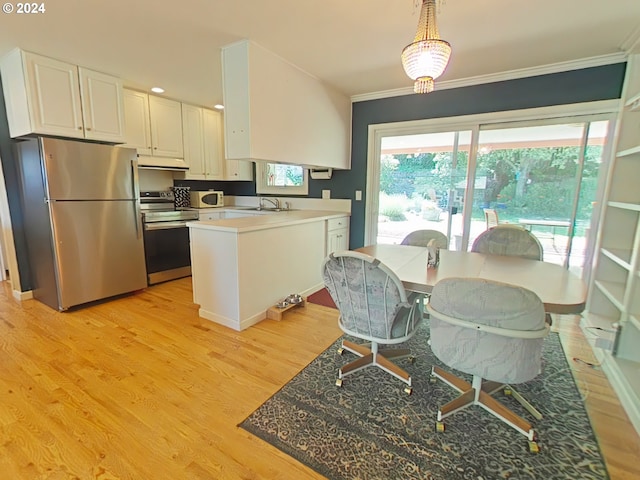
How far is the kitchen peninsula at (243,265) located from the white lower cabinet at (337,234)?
592 millimetres

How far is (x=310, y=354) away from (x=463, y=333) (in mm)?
1207

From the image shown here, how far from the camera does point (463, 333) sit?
139 centimetres

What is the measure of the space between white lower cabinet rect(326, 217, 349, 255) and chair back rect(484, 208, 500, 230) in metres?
1.64

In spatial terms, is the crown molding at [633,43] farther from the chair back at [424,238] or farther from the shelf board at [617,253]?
the chair back at [424,238]

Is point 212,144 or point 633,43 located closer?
point 633,43

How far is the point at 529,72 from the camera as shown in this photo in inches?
116

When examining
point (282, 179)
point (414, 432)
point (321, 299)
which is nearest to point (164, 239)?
point (282, 179)

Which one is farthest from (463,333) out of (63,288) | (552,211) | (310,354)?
(63,288)

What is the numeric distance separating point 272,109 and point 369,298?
199 centimetres

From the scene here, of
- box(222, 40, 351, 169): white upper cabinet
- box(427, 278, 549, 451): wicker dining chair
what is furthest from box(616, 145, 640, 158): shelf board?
box(222, 40, 351, 169): white upper cabinet

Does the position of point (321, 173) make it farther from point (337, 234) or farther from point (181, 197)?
point (181, 197)

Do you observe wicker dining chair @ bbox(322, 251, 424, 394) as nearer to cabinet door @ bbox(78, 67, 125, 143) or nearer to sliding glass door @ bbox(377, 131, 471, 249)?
sliding glass door @ bbox(377, 131, 471, 249)

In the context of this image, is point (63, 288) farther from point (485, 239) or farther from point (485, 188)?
point (485, 188)

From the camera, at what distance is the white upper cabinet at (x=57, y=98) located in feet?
8.77
